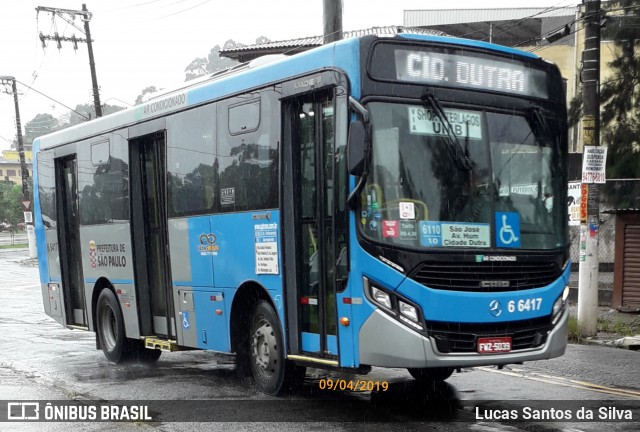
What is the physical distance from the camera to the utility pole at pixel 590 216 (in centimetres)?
1391

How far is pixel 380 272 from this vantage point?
24.1 ft

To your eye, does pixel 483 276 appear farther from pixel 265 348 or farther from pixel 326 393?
pixel 265 348

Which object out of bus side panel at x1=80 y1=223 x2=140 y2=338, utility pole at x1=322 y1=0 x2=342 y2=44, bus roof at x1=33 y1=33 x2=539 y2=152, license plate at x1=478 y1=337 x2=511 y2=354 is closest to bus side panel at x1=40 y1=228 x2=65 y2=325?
bus side panel at x1=80 y1=223 x2=140 y2=338

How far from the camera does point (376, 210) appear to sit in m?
7.44

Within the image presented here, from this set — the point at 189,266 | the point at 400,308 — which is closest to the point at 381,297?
the point at 400,308

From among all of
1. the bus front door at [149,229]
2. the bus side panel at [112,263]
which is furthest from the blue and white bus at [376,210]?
the bus side panel at [112,263]

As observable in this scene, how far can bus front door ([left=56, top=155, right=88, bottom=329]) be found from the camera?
551 inches

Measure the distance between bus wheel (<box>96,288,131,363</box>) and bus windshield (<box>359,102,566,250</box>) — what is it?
20.3 ft

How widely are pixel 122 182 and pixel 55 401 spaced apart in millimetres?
3928

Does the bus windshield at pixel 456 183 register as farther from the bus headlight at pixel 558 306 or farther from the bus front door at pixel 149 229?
the bus front door at pixel 149 229

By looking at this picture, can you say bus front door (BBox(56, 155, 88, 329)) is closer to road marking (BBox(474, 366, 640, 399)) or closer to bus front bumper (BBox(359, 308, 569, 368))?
road marking (BBox(474, 366, 640, 399))

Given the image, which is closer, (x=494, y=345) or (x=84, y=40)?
(x=494, y=345)

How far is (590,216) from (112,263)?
25.4 feet

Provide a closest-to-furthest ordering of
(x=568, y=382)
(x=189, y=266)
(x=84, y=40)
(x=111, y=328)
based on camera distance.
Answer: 1. (x=568, y=382)
2. (x=189, y=266)
3. (x=111, y=328)
4. (x=84, y=40)
